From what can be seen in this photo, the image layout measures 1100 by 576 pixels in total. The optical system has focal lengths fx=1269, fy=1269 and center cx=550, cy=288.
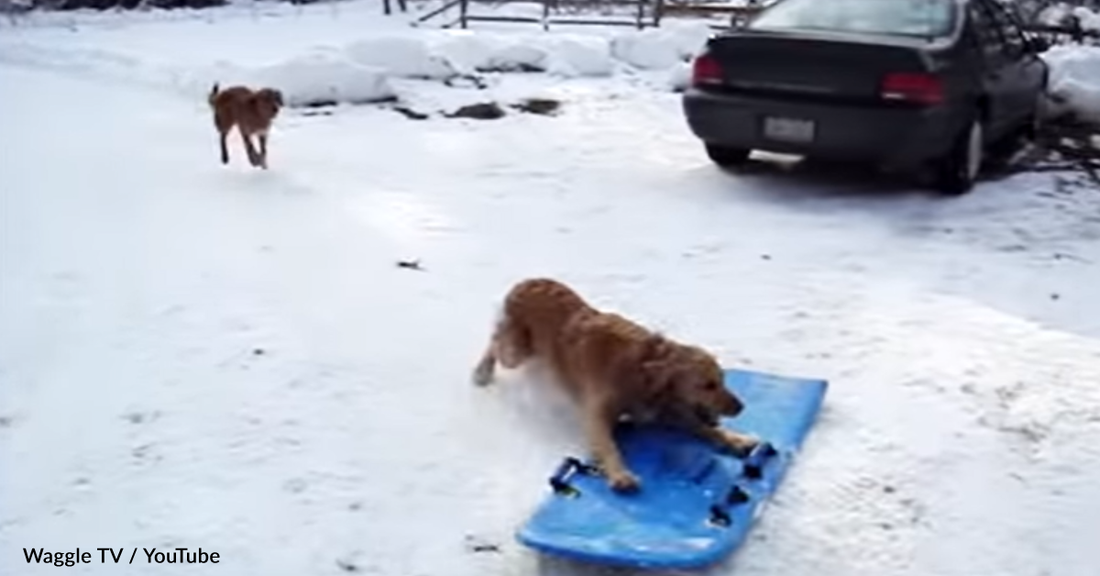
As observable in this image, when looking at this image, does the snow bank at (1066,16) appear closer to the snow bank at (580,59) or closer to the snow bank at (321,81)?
the snow bank at (580,59)

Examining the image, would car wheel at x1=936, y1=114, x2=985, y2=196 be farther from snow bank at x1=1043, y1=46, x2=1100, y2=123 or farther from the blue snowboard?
the blue snowboard

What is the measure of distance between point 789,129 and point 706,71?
2.16 feet

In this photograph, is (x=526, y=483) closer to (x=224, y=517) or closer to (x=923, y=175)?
(x=224, y=517)

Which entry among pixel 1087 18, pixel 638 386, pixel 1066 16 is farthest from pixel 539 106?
pixel 1087 18

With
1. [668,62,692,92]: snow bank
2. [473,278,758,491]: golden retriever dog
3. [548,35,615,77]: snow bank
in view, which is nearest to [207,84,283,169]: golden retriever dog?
[473,278,758,491]: golden retriever dog

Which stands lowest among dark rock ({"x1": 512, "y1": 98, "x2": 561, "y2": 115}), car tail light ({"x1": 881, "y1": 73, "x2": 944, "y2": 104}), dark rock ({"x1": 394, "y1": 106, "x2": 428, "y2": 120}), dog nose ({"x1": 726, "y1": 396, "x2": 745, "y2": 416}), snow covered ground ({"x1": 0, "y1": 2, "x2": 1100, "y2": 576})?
snow covered ground ({"x1": 0, "y1": 2, "x2": 1100, "y2": 576})

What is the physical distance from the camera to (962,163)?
24.6 ft

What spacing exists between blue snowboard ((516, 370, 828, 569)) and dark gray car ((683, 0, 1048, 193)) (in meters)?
3.24

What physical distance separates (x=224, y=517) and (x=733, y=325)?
2.37 meters

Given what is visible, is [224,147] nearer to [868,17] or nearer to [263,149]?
[263,149]

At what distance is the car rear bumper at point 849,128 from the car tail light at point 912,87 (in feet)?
0.20

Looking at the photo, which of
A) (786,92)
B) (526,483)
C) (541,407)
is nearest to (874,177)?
(786,92)

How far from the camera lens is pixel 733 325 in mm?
5207

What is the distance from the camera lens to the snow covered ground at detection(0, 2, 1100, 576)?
142 inches
